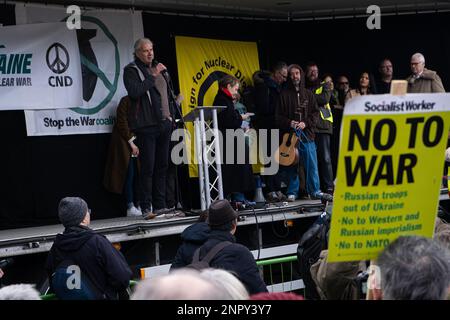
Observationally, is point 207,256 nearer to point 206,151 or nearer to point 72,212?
point 72,212

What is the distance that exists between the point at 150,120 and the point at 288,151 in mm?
2436

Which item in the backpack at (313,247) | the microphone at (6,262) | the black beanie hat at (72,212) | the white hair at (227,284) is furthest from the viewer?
the microphone at (6,262)

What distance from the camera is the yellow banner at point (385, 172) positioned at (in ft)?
11.6

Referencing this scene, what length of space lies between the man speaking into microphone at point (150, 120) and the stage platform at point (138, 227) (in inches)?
13.5

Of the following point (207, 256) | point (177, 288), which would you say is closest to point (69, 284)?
point (207, 256)

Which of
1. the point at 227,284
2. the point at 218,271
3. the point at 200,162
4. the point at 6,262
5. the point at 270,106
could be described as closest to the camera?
the point at 227,284

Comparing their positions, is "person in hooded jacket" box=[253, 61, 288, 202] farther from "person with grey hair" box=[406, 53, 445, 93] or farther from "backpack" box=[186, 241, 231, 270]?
"backpack" box=[186, 241, 231, 270]

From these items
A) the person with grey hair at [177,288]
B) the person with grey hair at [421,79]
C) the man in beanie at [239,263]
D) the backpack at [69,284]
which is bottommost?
the backpack at [69,284]

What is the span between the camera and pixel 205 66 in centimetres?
1095

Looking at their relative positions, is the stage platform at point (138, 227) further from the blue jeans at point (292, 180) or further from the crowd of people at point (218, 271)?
the crowd of people at point (218, 271)

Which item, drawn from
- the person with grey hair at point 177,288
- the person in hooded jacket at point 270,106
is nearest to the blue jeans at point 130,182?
the person in hooded jacket at point 270,106

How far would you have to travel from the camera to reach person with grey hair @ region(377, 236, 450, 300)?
9.26 feet
